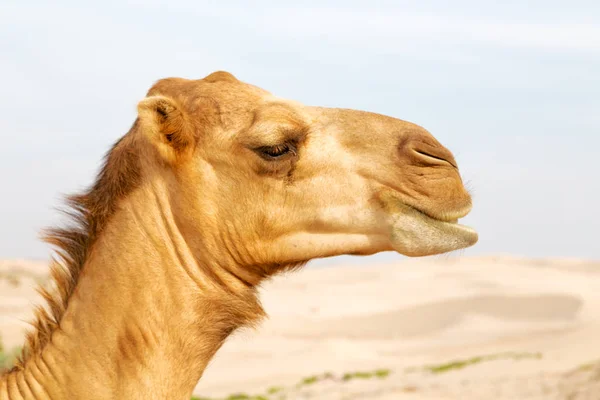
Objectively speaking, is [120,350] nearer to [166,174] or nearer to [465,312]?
[166,174]

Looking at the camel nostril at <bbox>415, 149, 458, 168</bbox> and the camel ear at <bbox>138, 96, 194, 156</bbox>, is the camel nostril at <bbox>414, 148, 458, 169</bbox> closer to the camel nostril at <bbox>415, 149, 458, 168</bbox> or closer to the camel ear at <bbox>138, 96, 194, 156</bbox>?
the camel nostril at <bbox>415, 149, 458, 168</bbox>

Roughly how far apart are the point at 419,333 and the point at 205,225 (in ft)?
84.5

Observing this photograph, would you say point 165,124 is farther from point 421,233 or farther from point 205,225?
point 421,233

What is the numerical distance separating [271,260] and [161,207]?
0.48m

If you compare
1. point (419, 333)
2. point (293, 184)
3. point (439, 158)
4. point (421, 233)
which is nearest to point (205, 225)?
point (293, 184)

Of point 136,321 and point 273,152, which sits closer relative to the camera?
point 136,321

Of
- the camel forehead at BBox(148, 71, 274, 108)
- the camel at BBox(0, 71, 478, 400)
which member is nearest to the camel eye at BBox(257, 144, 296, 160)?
the camel at BBox(0, 71, 478, 400)

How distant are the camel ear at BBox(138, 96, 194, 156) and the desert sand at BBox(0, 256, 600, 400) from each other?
794mm

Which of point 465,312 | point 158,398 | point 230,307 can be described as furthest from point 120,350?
point 465,312

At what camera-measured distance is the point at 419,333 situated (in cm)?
2852

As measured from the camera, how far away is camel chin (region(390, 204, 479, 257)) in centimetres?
347

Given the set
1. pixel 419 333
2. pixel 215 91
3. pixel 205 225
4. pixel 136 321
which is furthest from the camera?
pixel 419 333

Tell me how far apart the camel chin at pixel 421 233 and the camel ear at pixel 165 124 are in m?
0.88

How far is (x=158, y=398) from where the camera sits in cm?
327
